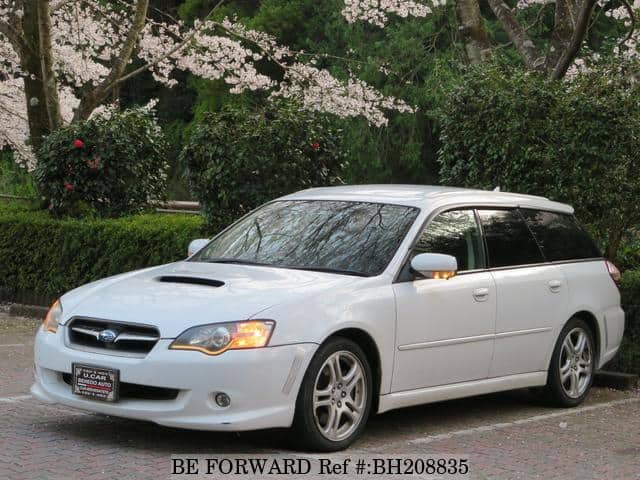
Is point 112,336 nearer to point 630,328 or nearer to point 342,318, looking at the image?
point 342,318

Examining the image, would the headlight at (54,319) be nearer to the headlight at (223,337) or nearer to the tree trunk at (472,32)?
the headlight at (223,337)

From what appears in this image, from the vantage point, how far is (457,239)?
838 cm

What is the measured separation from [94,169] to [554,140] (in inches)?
260

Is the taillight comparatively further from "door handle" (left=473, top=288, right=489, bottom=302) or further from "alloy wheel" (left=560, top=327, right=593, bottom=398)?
"door handle" (left=473, top=288, right=489, bottom=302)

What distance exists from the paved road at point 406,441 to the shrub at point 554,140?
251 cm

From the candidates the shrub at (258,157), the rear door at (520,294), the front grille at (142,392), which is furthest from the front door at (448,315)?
the shrub at (258,157)

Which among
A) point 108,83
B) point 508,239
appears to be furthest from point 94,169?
point 508,239

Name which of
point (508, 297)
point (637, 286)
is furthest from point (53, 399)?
point (637, 286)

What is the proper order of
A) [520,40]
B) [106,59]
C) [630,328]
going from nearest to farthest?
[630,328]
[520,40]
[106,59]

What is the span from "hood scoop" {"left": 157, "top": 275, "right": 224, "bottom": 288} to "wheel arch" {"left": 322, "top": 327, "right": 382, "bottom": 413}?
834 millimetres

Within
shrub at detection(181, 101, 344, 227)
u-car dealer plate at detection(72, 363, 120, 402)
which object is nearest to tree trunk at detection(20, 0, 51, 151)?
shrub at detection(181, 101, 344, 227)

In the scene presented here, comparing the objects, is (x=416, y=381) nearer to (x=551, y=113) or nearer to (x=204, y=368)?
(x=204, y=368)

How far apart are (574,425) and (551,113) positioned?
12.6ft

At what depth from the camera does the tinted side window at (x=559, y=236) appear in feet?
30.2
